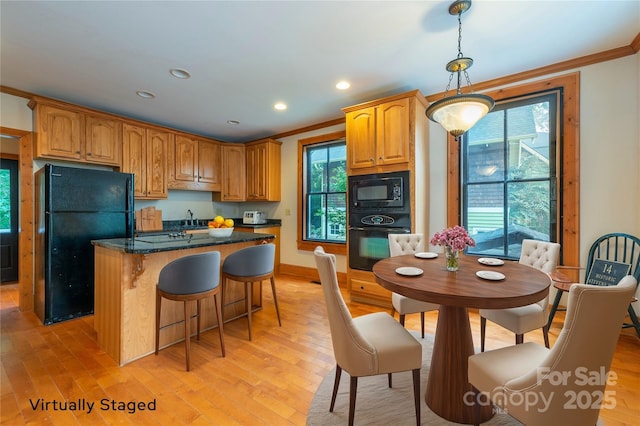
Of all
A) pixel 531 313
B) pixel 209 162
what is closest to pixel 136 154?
pixel 209 162

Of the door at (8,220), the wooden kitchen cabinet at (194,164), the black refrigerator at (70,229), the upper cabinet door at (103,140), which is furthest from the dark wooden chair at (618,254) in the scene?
the door at (8,220)

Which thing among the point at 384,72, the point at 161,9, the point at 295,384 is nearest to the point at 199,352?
the point at 295,384

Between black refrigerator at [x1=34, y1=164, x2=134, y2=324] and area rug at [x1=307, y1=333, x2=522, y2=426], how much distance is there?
292 centimetres

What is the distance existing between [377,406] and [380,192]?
2.17 metres

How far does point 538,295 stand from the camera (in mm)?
1291

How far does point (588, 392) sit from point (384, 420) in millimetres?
966

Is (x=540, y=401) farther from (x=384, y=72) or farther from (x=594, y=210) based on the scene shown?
(x=384, y=72)

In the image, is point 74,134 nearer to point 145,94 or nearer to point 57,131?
point 57,131

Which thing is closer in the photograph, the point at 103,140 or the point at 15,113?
the point at 15,113

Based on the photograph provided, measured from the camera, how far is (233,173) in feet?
17.0

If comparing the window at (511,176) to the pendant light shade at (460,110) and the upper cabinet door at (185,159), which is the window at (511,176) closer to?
the pendant light shade at (460,110)

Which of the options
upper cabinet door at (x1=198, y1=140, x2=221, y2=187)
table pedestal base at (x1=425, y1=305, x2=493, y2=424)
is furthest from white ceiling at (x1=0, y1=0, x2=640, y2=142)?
table pedestal base at (x1=425, y1=305, x2=493, y2=424)

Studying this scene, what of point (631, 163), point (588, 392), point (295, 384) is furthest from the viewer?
point (631, 163)

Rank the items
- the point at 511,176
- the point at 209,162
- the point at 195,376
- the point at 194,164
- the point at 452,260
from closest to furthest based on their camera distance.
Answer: the point at 452,260 < the point at 195,376 < the point at 511,176 < the point at 194,164 < the point at 209,162
